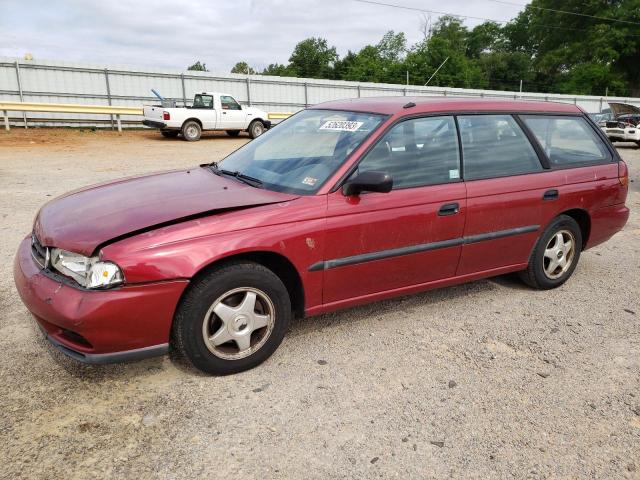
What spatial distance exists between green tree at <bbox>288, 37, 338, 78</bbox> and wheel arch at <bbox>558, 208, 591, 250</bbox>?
235ft

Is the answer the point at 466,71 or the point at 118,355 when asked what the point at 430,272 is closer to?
the point at 118,355

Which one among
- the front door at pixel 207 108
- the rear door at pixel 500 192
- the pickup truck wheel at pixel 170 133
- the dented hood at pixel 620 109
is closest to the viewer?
the rear door at pixel 500 192

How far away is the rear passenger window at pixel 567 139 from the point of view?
4.33 m

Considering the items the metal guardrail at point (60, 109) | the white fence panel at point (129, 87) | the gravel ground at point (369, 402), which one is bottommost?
the gravel ground at point (369, 402)

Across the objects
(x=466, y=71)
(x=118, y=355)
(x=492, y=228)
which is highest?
(x=466, y=71)

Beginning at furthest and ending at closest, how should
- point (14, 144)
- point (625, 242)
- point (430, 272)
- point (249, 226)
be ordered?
point (14, 144)
point (625, 242)
point (430, 272)
point (249, 226)

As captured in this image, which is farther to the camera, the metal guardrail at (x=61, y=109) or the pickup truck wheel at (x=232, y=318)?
the metal guardrail at (x=61, y=109)

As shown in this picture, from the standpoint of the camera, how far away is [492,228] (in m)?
3.92

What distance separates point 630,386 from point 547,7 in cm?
6987

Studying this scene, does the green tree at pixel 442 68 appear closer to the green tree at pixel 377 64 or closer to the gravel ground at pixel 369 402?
the green tree at pixel 377 64

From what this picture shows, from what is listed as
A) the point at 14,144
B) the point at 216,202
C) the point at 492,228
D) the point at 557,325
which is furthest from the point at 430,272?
the point at 14,144

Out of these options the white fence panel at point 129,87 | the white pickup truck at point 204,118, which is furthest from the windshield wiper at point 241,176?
the white fence panel at point 129,87

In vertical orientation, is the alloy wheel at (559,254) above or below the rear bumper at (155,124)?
below

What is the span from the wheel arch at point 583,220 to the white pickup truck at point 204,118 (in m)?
15.0
